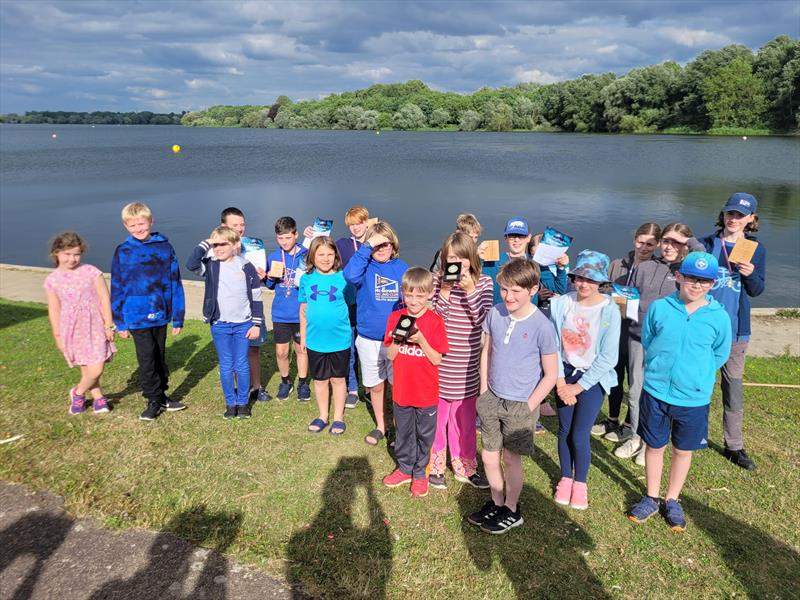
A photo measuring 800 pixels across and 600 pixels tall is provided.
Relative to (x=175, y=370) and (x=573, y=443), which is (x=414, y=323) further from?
(x=175, y=370)

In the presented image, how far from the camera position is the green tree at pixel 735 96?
63406 millimetres

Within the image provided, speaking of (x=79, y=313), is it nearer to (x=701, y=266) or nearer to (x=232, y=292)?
(x=232, y=292)

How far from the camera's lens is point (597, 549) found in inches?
144

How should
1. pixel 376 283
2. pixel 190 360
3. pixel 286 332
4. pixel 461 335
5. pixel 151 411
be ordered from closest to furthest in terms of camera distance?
pixel 461 335 < pixel 376 283 < pixel 151 411 < pixel 286 332 < pixel 190 360

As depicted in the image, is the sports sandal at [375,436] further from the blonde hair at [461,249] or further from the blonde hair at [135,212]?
the blonde hair at [135,212]

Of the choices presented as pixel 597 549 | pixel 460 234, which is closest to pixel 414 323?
pixel 460 234

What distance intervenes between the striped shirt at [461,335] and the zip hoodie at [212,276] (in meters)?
2.03

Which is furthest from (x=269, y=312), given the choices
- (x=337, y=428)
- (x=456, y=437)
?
(x=456, y=437)

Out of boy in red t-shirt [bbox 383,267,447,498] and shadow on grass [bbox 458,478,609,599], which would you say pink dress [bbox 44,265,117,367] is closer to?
boy in red t-shirt [bbox 383,267,447,498]

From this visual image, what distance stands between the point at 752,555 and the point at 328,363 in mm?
3481

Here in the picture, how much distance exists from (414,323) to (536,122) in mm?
95849

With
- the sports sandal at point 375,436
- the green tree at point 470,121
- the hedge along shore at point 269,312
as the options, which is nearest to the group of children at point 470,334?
the sports sandal at point 375,436

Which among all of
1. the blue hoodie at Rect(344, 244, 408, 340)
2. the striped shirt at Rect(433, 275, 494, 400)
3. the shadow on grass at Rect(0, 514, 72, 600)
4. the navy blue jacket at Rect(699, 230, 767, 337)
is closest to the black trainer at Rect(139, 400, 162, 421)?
the shadow on grass at Rect(0, 514, 72, 600)

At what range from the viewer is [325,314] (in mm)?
4820
